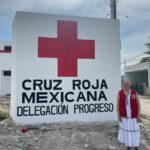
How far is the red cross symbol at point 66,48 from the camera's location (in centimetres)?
945

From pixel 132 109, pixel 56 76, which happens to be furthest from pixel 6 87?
pixel 132 109

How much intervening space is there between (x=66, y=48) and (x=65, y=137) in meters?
2.79

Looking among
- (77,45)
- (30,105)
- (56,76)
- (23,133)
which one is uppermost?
(77,45)

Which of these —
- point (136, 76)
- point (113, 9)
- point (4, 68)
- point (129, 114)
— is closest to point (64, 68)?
point (129, 114)

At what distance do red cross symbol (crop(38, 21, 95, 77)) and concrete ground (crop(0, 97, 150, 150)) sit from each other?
5.46 ft

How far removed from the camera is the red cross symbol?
945 centimetres

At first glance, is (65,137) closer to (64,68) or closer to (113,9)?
(64,68)

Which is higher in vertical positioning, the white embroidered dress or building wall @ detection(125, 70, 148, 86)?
building wall @ detection(125, 70, 148, 86)

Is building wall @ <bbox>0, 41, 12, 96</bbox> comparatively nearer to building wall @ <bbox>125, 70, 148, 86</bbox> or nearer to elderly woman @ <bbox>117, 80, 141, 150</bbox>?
building wall @ <bbox>125, 70, 148, 86</bbox>

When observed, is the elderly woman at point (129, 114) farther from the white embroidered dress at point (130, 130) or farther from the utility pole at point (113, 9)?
the utility pole at point (113, 9)

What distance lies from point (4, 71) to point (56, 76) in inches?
715

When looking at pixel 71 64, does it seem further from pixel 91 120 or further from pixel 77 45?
pixel 91 120

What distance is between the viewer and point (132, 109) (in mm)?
6691

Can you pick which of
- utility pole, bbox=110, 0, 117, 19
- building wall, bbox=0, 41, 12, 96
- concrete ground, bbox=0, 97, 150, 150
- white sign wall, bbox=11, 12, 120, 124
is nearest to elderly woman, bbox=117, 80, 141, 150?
concrete ground, bbox=0, 97, 150, 150
